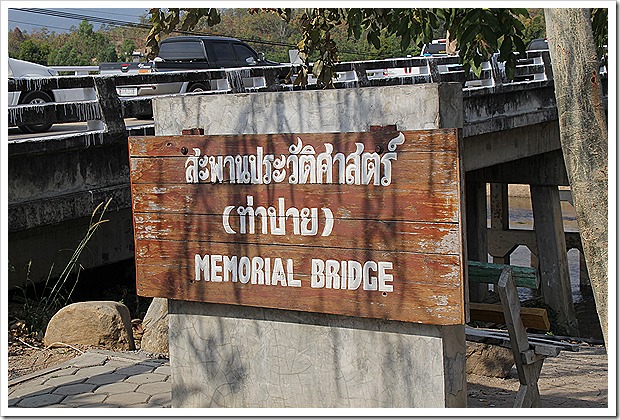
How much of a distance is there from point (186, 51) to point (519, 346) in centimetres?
1319

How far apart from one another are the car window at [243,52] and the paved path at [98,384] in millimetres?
11770

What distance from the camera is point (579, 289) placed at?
69.6ft

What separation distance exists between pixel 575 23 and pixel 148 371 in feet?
11.8

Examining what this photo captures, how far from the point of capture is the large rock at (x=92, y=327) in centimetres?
661

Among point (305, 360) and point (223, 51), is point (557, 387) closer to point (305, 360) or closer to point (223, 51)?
point (305, 360)

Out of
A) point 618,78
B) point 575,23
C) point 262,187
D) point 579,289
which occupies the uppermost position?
point 575,23

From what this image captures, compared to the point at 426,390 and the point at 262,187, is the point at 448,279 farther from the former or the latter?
the point at 262,187

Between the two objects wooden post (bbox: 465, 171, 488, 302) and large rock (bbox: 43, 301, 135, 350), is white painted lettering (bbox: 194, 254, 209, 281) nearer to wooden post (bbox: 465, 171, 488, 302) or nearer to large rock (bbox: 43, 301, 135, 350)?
large rock (bbox: 43, 301, 135, 350)

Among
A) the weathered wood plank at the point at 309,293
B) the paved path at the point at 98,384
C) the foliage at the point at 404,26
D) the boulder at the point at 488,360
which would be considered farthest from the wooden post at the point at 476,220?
the weathered wood plank at the point at 309,293

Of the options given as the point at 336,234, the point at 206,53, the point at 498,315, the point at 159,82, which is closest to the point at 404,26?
the point at 498,315

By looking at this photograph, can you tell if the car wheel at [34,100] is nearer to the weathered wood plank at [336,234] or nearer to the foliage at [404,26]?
the foliage at [404,26]

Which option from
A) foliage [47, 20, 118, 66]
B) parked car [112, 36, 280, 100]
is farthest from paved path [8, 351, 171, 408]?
foliage [47, 20, 118, 66]

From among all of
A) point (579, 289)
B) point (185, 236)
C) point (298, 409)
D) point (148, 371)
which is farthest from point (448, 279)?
point (579, 289)

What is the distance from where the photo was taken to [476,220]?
634 inches
